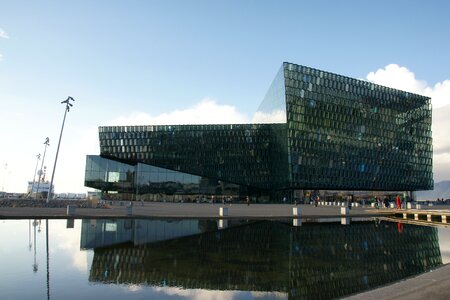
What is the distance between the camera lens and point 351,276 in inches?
455

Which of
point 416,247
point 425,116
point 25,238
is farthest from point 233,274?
point 425,116

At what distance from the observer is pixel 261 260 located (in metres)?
13.9

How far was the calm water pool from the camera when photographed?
9773mm

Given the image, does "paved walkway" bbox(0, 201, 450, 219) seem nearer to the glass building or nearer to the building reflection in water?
the building reflection in water

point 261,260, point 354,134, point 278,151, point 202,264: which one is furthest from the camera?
point 354,134

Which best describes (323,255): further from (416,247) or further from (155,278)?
(155,278)

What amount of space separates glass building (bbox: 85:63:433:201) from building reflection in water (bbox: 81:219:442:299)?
2481 inches

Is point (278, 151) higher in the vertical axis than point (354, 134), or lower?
lower

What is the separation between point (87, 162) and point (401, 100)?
267ft

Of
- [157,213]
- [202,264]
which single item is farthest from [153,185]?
[202,264]

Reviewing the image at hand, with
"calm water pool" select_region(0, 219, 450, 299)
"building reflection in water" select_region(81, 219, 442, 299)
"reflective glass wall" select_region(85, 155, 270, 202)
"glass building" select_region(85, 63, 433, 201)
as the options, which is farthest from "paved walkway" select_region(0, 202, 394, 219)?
"reflective glass wall" select_region(85, 155, 270, 202)

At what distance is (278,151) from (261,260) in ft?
239

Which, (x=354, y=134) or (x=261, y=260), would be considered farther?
(x=354, y=134)

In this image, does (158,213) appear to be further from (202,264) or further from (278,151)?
(278,151)
